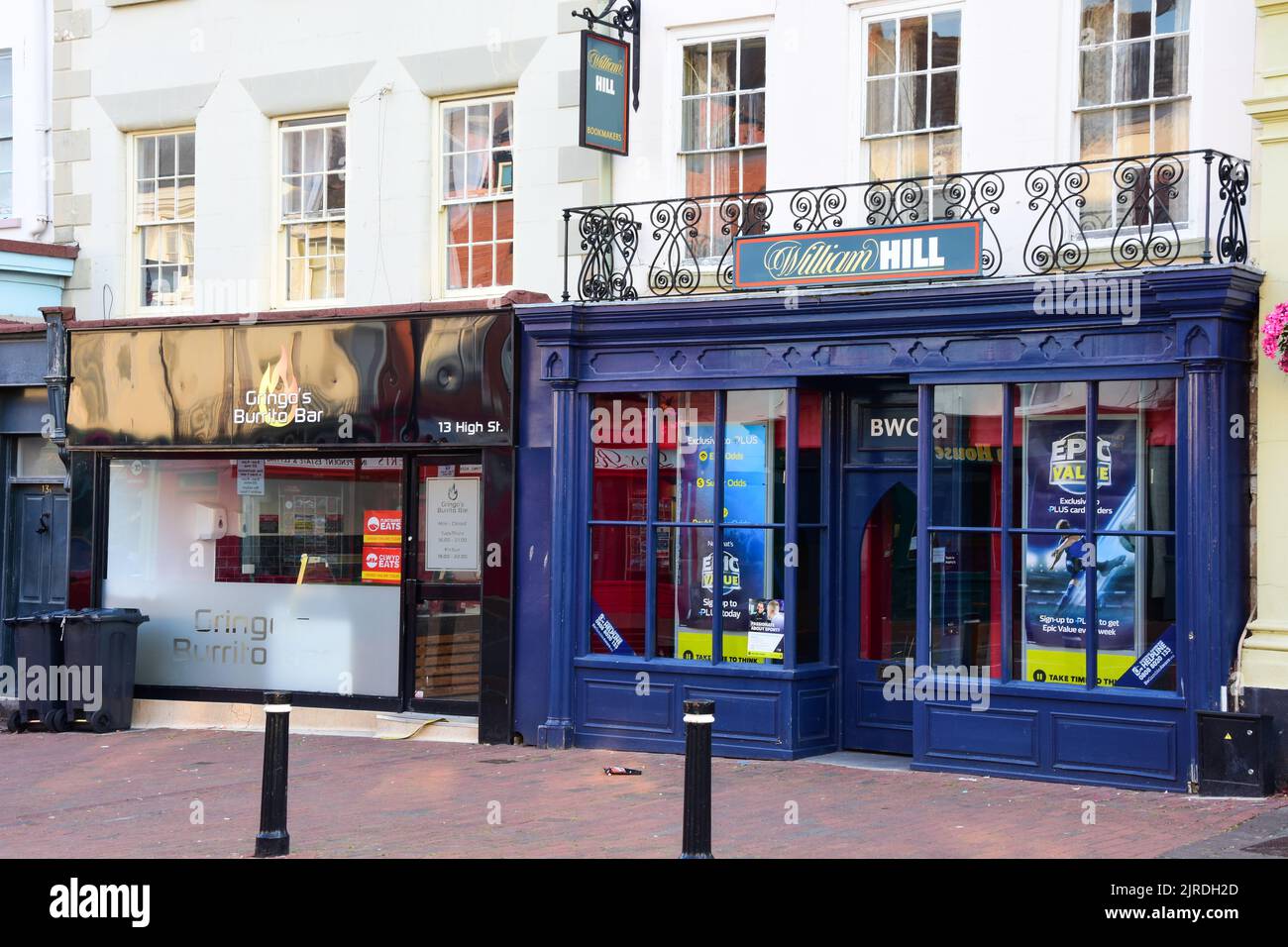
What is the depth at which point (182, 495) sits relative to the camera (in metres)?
16.3

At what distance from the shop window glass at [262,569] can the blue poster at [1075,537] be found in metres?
5.83

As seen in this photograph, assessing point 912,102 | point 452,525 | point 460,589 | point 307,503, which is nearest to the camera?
point 912,102

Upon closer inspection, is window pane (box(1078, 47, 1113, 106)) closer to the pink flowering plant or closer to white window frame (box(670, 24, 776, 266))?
the pink flowering plant

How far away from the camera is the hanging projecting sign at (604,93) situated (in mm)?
13375

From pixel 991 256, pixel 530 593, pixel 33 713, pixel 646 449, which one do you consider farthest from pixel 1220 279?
pixel 33 713

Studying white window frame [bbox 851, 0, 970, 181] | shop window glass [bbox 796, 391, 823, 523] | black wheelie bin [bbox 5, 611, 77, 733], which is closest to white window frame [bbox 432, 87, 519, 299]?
shop window glass [bbox 796, 391, 823, 523]

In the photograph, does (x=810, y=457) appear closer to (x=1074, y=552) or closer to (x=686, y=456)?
(x=686, y=456)

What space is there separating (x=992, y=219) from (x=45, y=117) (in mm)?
9885

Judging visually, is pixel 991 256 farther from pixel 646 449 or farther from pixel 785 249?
pixel 646 449

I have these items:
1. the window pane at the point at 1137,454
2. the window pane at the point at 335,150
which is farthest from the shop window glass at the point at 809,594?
the window pane at the point at 335,150

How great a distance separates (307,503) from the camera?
613 inches

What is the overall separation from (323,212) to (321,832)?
7.15 metres

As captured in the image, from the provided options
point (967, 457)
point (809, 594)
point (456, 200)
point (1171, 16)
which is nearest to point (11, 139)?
point (456, 200)

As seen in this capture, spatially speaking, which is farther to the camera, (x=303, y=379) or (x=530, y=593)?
(x=303, y=379)
